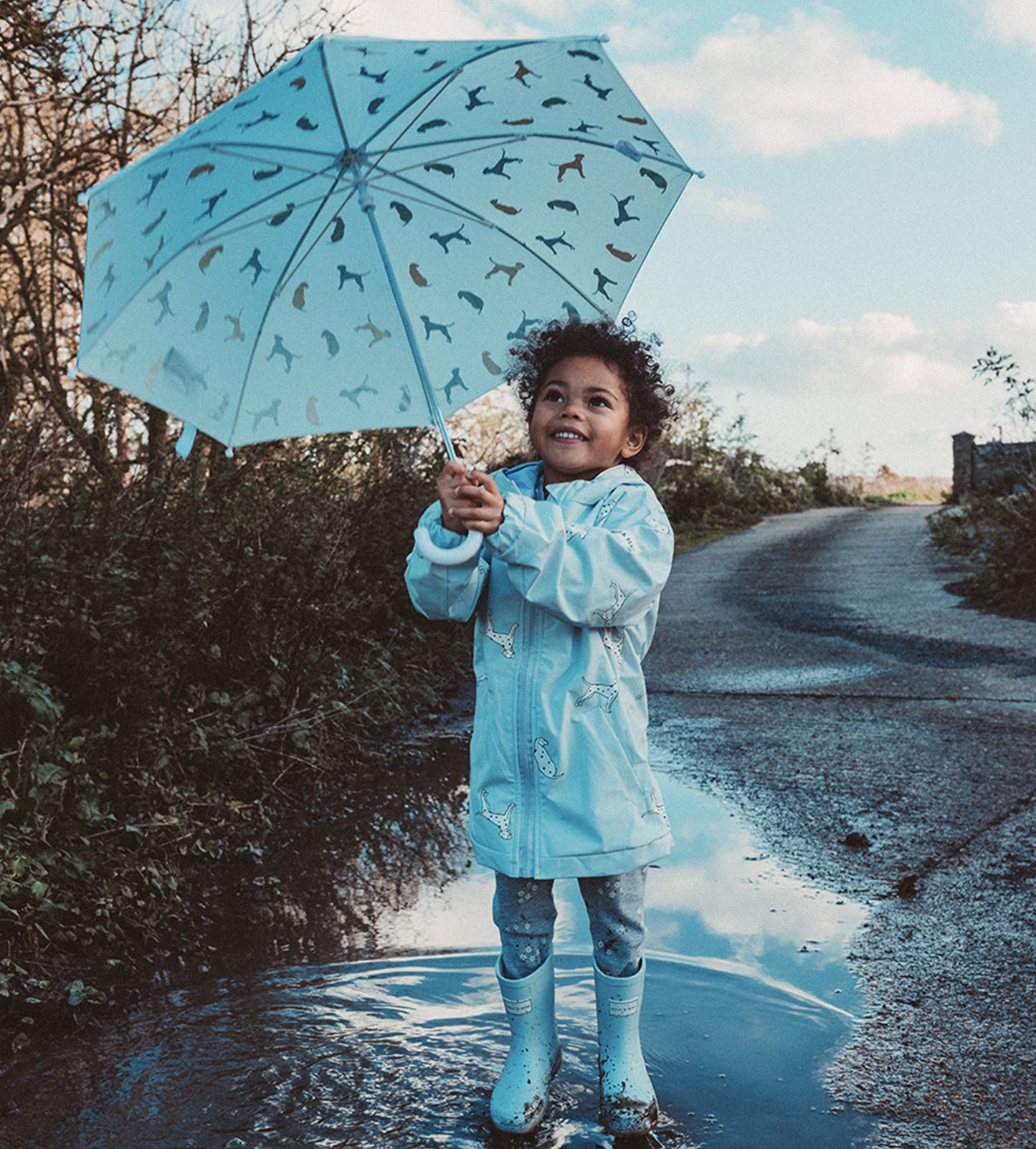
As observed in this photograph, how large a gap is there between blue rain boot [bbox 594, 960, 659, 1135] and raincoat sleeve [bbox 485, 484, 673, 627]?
827 mm

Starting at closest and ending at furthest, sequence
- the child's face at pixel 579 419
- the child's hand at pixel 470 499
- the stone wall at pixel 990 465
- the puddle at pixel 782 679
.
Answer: the child's hand at pixel 470 499 < the child's face at pixel 579 419 < the puddle at pixel 782 679 < the stone wall at pixel 990 465

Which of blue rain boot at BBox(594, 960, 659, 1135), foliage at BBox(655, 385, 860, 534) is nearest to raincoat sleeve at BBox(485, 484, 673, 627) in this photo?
blue rain boot at BBox(594, 960, 659, 1135)

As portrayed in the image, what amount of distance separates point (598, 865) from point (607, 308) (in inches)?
57.2

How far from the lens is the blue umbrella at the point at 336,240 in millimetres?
2514

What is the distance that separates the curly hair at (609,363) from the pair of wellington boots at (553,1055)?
1.25 metres

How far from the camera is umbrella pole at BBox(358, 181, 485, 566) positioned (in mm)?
2250

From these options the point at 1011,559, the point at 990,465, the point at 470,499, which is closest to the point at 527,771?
the point at 470,499

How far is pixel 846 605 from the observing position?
10211 mm

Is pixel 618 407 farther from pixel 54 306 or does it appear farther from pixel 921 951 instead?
pixel 54 306

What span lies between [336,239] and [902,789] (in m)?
3.41

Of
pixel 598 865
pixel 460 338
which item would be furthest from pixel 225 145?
pixel 598 865

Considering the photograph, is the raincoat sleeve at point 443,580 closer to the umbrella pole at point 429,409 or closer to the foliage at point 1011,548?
the umbrella pole at point 429,409

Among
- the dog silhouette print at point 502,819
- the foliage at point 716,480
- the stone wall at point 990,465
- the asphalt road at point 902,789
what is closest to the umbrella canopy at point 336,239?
the dog silhouette print at point 502,819

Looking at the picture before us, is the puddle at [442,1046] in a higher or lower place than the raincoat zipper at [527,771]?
lower
